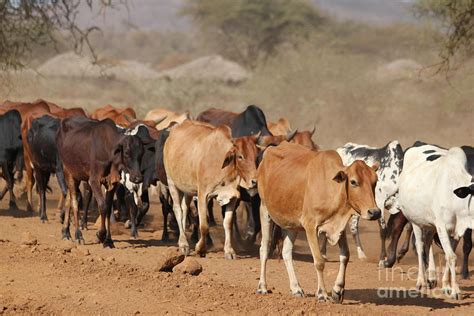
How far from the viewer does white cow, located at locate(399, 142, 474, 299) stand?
10.9m

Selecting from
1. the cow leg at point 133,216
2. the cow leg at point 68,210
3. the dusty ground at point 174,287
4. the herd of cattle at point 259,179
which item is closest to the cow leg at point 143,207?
the herd of cattle at point 259,179

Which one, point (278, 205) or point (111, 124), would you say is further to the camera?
point (111, 124)

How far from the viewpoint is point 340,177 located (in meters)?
9.58

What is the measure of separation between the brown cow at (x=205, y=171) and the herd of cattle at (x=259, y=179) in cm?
2

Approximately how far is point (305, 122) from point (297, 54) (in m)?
5.50

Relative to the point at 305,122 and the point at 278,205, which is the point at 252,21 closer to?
the point at 305,122

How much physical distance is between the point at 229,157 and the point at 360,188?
145 inches

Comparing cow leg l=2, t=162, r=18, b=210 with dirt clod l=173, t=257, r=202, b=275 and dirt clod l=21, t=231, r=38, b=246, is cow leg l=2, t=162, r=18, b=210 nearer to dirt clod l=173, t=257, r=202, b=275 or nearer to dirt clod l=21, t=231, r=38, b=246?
dirt clod l=21, t=231, r=38, b=246

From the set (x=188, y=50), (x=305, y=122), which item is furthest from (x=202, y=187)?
(x=188, y=50)

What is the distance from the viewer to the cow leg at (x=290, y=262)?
10.1 metres

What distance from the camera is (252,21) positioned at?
55250 millimetres

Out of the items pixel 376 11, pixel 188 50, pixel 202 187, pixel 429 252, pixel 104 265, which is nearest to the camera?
pixel 104 265

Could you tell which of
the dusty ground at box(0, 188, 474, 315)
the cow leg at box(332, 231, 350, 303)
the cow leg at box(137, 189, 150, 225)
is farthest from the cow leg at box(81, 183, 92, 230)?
the cow leg at box(332, 231, 350, 303)

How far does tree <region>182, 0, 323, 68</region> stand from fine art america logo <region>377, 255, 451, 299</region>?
39.7 meters
